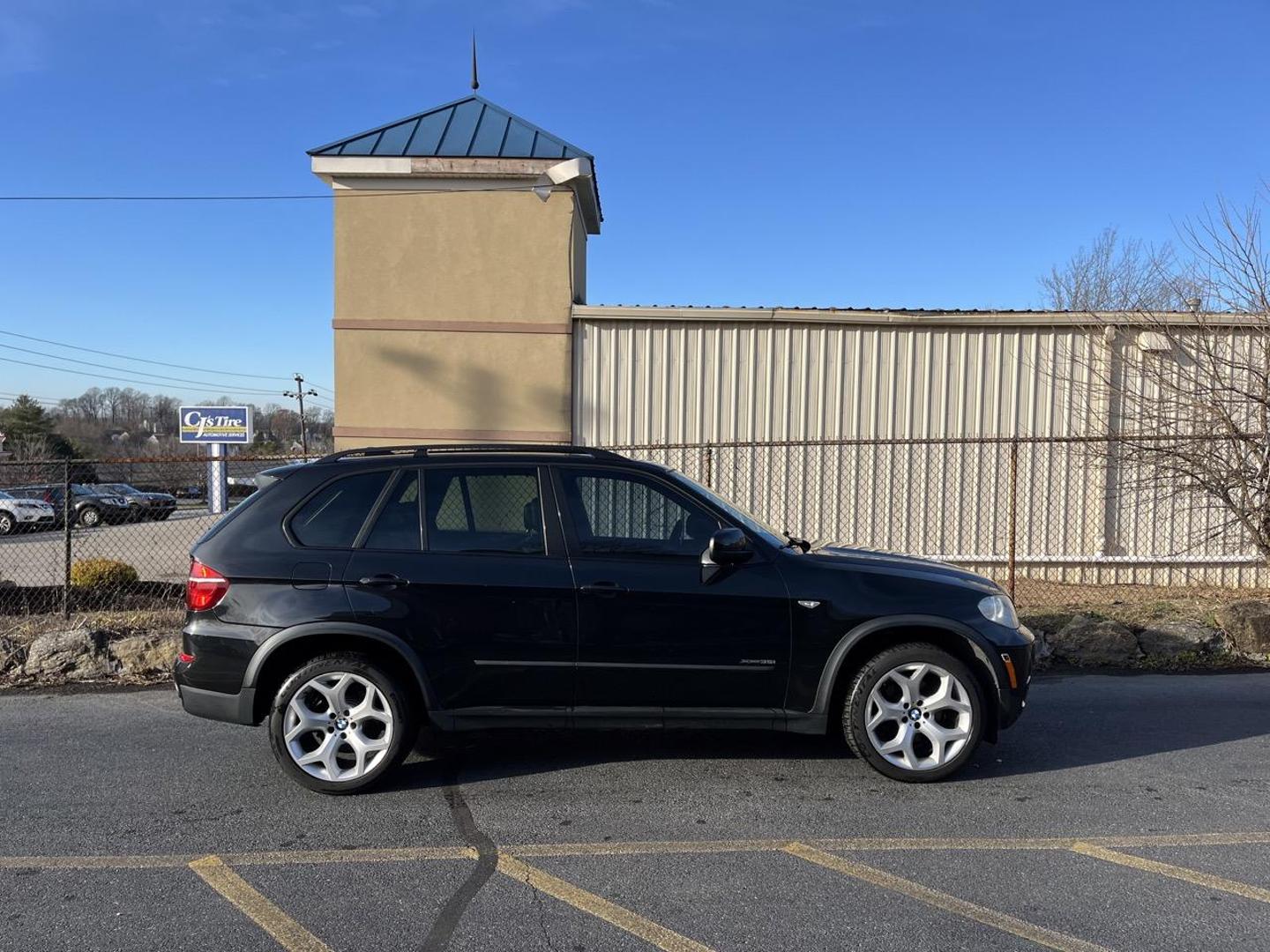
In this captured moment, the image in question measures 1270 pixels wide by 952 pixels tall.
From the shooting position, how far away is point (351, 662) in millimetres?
4438

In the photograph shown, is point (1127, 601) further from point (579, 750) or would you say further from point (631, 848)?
point (631, 848)

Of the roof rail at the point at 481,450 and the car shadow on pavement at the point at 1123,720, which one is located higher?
the roof rail at the point at 481,450

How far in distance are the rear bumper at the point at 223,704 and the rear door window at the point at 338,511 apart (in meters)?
0.81

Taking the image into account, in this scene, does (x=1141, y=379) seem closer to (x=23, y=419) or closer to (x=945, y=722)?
(x=945, y=722)

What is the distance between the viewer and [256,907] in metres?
3.29

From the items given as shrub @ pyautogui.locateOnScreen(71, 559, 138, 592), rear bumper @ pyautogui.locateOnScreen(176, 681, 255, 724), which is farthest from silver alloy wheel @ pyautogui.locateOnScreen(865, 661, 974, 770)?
shrub @ pyautogui.locateOnScreen(71, 559, 138, 592)

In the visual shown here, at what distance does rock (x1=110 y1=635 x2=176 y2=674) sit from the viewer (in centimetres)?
692

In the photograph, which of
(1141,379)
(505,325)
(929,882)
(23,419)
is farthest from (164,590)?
(23,419)

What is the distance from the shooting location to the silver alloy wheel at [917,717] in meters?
4.53

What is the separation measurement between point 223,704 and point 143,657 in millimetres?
3075

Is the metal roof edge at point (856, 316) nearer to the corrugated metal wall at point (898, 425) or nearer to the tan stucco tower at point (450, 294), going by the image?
the corrugated metal wall at point (898, 425)

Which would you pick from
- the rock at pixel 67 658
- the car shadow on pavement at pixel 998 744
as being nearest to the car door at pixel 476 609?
the car shadow on pavement at pixel 998 744

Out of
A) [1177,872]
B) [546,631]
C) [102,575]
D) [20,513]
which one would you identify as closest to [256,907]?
[546,631]

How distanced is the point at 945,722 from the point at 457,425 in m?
7.91
